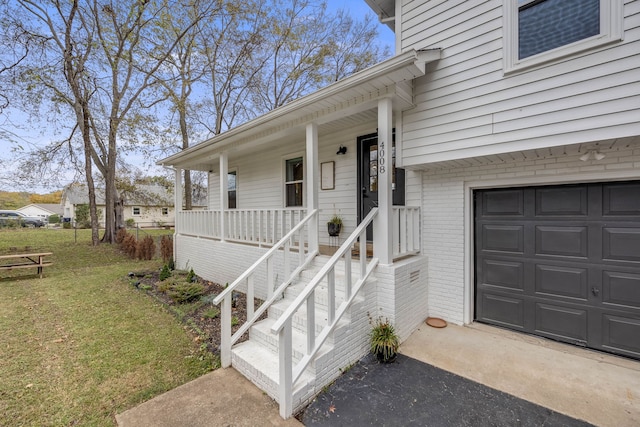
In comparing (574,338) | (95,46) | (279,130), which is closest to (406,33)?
(279,130)

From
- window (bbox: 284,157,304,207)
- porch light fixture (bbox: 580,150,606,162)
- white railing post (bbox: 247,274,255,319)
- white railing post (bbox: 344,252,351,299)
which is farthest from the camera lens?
window (bbox: 284,157,304,207)

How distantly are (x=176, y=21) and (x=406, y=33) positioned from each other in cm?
1212

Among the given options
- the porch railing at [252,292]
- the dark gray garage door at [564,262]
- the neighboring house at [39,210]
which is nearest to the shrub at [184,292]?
the porch railing at [252,292]

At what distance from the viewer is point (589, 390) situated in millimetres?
2740

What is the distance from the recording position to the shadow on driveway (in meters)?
2.41

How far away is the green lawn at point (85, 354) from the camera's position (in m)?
2.64

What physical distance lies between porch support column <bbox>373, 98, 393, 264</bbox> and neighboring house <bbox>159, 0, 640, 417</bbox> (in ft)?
0.05

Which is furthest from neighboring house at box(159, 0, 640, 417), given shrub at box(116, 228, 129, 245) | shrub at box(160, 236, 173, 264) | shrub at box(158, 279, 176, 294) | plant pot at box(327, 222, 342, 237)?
shrub at box(116, 228, 129, 245)

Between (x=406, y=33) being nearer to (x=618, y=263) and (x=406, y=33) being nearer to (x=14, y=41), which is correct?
(x=618, y=263)

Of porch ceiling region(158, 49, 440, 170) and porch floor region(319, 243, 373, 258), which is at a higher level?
porch ceiling region(158, 49, 440, 170)

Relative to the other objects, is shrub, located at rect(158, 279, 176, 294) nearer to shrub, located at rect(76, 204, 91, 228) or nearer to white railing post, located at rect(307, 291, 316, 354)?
white railing post, located at rect(307, 291, 316, 354)

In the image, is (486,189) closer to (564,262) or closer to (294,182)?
(564,262)

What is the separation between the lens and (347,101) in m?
4.00

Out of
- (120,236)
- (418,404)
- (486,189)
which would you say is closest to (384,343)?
(418,404)
